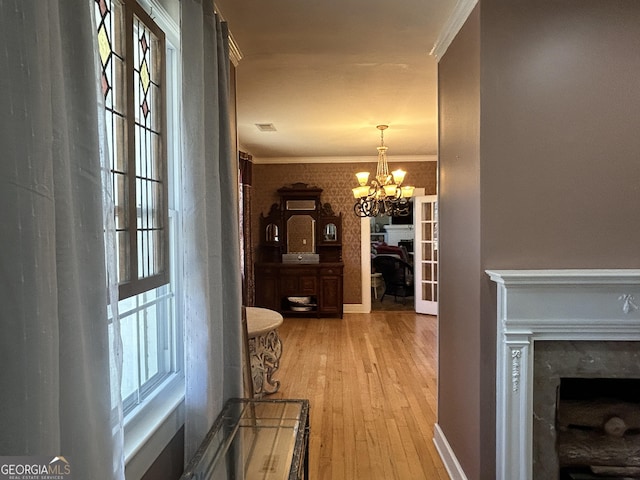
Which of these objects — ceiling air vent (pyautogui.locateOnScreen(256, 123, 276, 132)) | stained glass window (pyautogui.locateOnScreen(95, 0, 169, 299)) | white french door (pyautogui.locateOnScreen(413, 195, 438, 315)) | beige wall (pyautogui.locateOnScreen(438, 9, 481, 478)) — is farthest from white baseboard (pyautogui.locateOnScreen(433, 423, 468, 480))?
white french door (pyautogui.locateOnScreen(413, 195, 438, 315))

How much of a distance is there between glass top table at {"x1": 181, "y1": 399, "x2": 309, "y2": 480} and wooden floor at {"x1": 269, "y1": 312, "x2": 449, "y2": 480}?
80cm

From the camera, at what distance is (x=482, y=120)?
6.34ft

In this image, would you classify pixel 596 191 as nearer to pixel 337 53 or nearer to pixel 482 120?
pixel 482 120

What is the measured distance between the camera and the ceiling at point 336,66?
217 cm

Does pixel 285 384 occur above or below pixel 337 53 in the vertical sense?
below

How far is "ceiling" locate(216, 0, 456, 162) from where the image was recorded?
7.12ft

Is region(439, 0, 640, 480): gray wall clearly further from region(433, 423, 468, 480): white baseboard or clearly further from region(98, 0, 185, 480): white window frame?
region(98, 0, 185, 480): white window frame

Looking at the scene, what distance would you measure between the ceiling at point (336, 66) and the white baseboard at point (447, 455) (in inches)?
95.4

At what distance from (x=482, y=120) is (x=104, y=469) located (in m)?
1.91

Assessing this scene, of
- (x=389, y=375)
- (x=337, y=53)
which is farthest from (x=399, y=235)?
(x=337, y=53)

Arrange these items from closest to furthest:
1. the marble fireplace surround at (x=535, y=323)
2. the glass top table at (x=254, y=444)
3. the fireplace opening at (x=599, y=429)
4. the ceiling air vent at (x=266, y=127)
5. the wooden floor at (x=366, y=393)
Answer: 1. the glass top table at (x=254, y=444)
2. the marble fireplace surround at (x=535, y=323)
3. the fireplace opening at (x=599, y=429)
4. the wooden floor at (x=366, y=393)
5. the ceiling air vent at (x=266, y=127)

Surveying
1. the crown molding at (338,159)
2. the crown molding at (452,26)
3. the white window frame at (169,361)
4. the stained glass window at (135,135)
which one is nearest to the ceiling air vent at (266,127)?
the crown molding at (338,159)

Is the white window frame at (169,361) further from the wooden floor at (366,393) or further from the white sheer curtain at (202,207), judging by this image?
the wooden floor at (366,393)

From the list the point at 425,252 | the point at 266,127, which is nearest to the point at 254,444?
the point at 266,127
